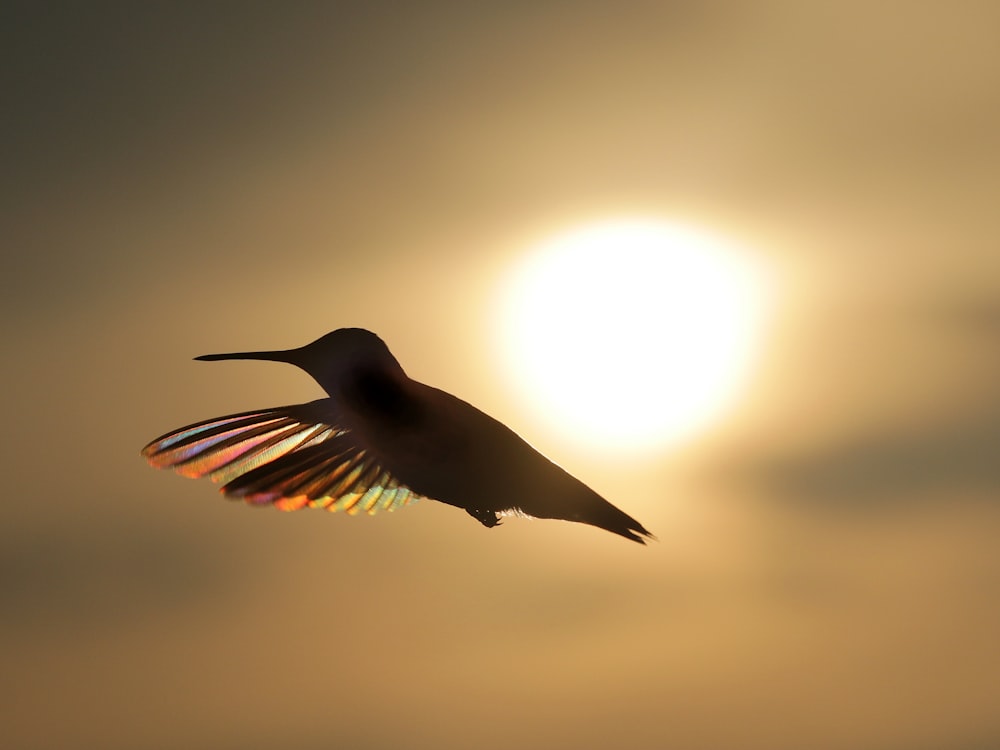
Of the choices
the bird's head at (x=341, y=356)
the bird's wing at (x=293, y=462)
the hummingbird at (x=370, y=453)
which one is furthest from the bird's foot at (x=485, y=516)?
the bird's head at (x=341, y=356)

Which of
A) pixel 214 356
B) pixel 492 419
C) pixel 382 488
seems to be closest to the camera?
pixel 214 356

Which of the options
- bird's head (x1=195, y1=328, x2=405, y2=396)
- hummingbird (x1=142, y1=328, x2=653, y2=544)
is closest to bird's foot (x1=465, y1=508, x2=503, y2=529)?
hummingbird (x1=142, y1=328, x2=653, y2=544)

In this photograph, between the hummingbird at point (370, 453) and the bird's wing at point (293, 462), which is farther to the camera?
the bird's wing at point (293, 462)

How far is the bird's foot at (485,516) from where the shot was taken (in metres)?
6.80

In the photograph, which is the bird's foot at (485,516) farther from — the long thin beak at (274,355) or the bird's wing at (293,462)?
the long thin beak at (274,355)

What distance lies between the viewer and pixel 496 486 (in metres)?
6.78

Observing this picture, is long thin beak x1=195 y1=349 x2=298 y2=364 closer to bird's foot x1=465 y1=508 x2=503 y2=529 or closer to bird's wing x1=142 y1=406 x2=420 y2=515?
bird's wing x1=142 y1=406 x2=420 y2=515

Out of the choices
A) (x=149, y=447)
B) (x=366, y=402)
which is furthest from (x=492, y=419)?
(x=149, y=447)

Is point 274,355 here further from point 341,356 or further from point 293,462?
point 293,462

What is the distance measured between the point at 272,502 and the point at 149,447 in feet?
2.89

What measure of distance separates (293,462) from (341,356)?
136cm

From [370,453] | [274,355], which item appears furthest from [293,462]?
[274,355]

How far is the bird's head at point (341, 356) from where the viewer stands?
20.7 ft

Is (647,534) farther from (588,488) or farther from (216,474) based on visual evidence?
(216,474)
